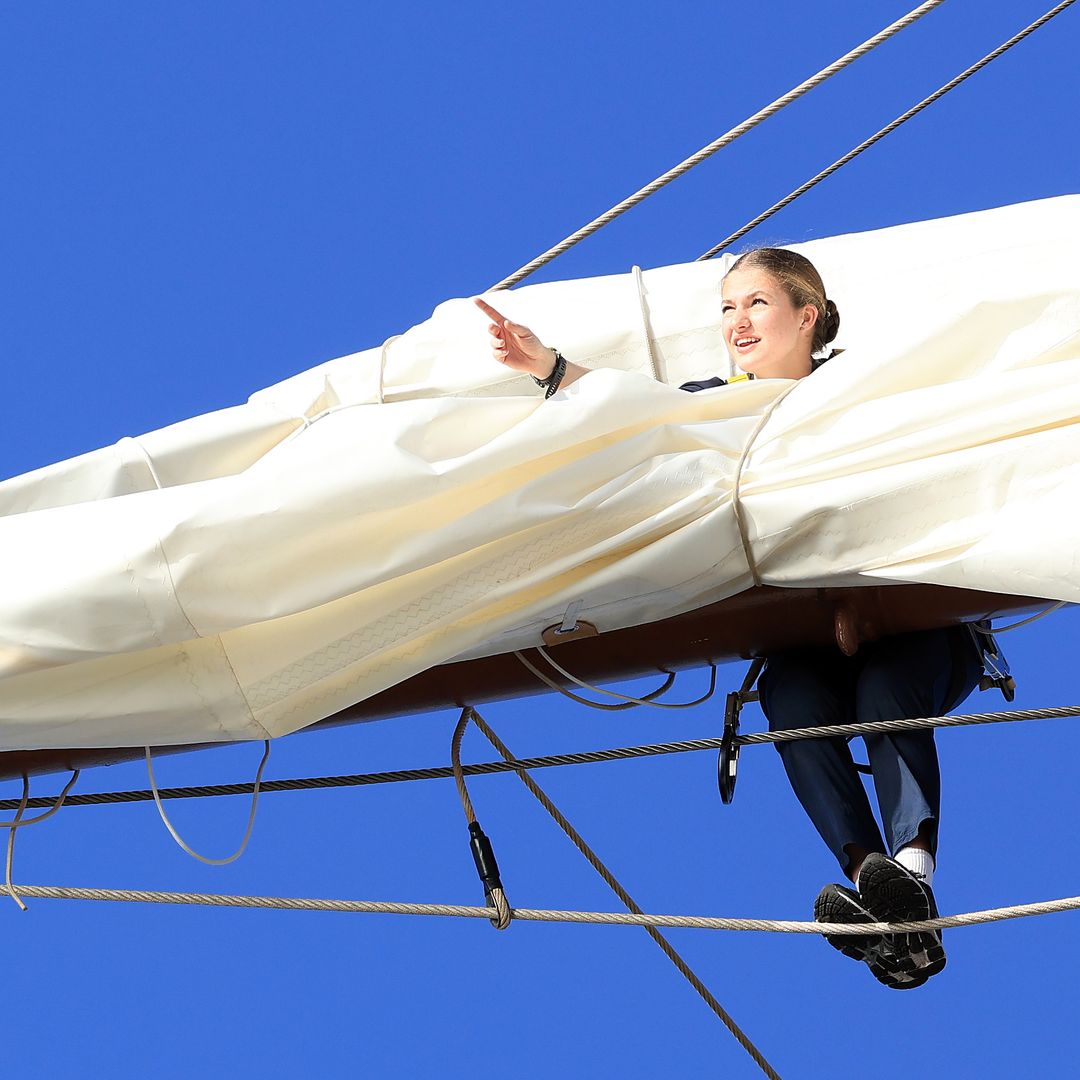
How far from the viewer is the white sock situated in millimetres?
1332

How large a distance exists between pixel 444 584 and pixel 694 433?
20cm

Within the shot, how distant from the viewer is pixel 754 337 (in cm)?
167

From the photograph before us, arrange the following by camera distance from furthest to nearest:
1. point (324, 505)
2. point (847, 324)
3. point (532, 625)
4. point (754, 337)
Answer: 1. point (847, 324)
2. point (754, 337)
3. point (532, 625)
4. point (324, 505)

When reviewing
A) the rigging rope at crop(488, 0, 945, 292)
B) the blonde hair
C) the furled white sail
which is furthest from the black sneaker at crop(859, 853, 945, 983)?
the rigging rope at crop(488, 0, 945, 292)

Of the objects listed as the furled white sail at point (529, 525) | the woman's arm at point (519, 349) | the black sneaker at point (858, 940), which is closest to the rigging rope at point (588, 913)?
the black sneaker at point (858, 940)

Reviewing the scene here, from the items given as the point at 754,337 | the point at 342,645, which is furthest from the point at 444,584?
the point at 754,337

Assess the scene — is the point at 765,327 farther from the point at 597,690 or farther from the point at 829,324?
the point at 597,690

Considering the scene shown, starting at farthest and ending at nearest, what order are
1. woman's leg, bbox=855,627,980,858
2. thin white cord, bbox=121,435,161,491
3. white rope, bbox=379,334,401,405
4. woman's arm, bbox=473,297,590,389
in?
white rope, bbox=379,334,401,405 < thin white cord, bbox=121,435,161,491 < woman's arm, bbox=473,297,590,389 < woman's leg, bbox=855,627,980,858

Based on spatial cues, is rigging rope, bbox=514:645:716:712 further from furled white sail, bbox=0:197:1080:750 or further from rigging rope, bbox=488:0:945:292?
rigging rope, bbox=488:0:945:292

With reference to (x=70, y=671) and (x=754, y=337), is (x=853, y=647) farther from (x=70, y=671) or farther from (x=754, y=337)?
(x=70, y=671)

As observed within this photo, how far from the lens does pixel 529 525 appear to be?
1298 mm

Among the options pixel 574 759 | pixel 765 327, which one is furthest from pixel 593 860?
pixel 765 327

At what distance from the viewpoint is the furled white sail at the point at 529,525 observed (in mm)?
1247

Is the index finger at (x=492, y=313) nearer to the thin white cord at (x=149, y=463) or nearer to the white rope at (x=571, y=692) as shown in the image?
the white rope at (x=571, y=692)
